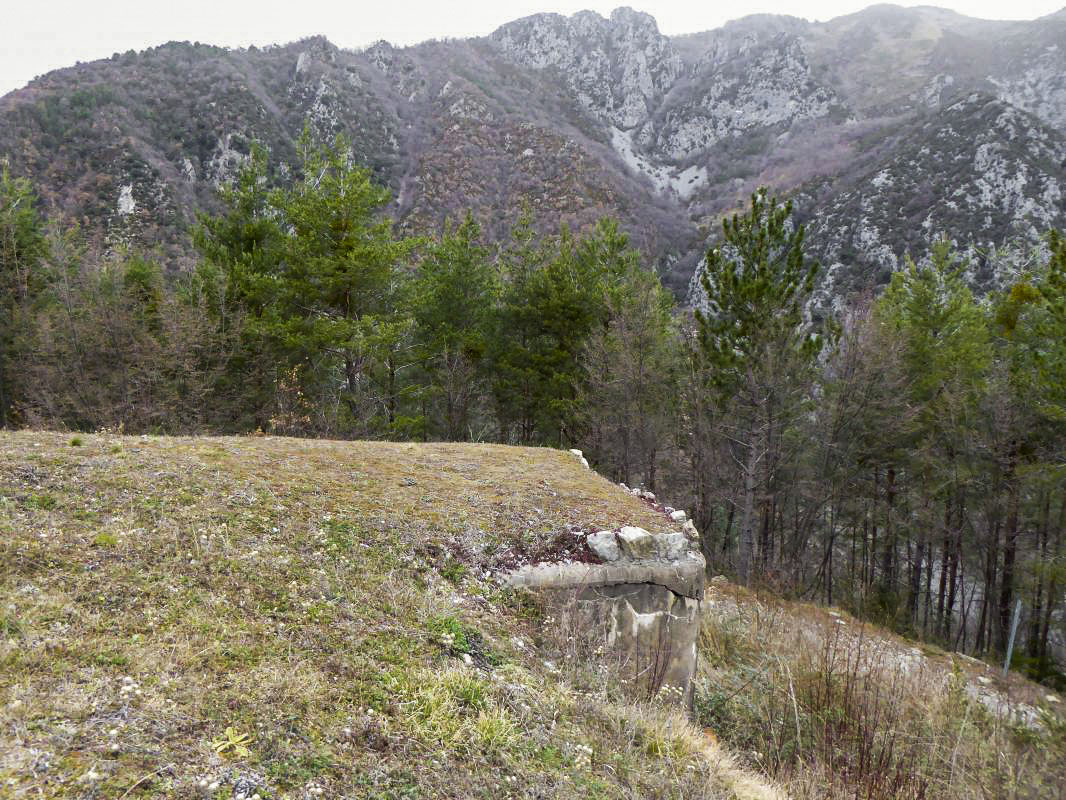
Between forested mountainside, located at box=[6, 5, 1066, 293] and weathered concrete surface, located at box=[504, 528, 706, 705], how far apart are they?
71.5 ft

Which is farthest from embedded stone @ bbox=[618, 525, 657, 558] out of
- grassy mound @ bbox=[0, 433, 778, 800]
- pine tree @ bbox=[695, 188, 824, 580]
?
pine tree @ bbox=[695, 188, 824, 580]

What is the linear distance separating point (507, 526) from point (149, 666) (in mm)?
3373

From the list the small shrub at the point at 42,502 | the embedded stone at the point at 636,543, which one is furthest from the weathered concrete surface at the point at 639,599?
the small shrub at the point at 42,502

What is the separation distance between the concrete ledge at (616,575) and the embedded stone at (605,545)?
0.32 feet

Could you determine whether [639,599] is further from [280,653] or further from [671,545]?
[280,653]

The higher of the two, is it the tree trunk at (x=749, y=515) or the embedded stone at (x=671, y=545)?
the embedded stone at (x=671, y=545)

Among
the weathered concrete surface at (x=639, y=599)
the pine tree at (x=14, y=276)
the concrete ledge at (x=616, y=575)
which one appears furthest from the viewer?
the pine tree at (x=14, y=276)

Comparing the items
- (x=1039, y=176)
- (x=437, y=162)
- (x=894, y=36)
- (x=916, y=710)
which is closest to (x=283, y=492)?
(x=916, y=710)

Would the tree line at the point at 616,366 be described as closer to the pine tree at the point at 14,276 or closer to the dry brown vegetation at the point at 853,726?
the pine tree at the point at 14,276

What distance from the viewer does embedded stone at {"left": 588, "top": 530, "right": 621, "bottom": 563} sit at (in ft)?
17.8

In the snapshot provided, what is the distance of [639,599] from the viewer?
5.33 metres

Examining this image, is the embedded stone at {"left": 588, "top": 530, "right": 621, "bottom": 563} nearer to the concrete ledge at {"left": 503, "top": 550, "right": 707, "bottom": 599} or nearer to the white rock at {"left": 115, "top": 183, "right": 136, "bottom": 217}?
the concrete ledge at {"left": 503, "top": 550, "right": 707, "bottom": 599}

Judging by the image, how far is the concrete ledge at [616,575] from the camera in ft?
16.7

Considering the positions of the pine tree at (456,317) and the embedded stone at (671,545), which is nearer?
the embedded stone at (671,545)
